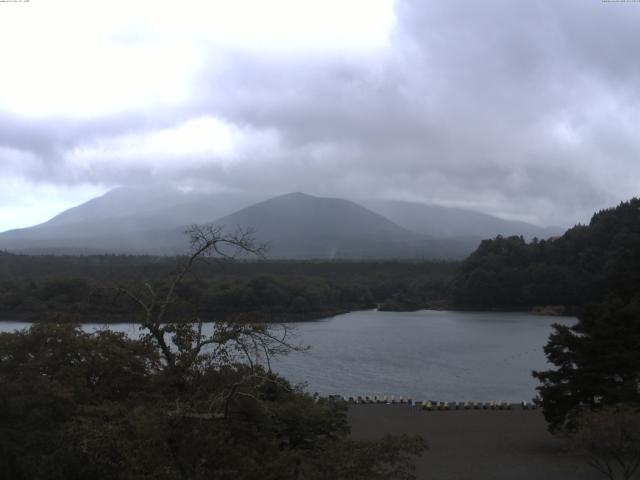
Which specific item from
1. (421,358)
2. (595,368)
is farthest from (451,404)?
(421,358)

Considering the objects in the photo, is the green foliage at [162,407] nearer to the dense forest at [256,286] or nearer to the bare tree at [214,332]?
the bare tree at [214,332]

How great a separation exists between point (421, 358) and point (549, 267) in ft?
76.5

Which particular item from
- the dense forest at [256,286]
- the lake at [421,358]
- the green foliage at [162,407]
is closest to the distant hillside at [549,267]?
the dense forest at [256,286]

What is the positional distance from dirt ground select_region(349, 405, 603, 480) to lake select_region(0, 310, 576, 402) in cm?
236

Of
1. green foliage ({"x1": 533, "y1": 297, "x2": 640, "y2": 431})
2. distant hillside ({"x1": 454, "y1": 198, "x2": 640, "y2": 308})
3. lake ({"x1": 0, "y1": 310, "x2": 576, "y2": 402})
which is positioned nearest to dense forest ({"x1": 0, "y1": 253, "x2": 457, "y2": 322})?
lake ({"x1": 0, "y1": 310, "x2": 576, "y2": 402})

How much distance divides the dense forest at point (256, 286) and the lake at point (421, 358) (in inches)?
67.1

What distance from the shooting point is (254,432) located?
4164mm

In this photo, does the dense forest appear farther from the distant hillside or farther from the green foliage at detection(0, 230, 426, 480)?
the green foliage at detection(0, 230, 426, 480)

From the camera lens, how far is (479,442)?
11.2 meters

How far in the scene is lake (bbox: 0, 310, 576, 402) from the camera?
723 inches

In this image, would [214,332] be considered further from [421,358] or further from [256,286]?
[256,286]

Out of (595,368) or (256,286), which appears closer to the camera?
(595,368)

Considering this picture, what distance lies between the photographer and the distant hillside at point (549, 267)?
42875mm

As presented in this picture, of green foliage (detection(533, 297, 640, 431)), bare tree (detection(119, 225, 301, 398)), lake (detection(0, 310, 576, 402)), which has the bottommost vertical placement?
lake (detection(0, 310, 576, 402))
